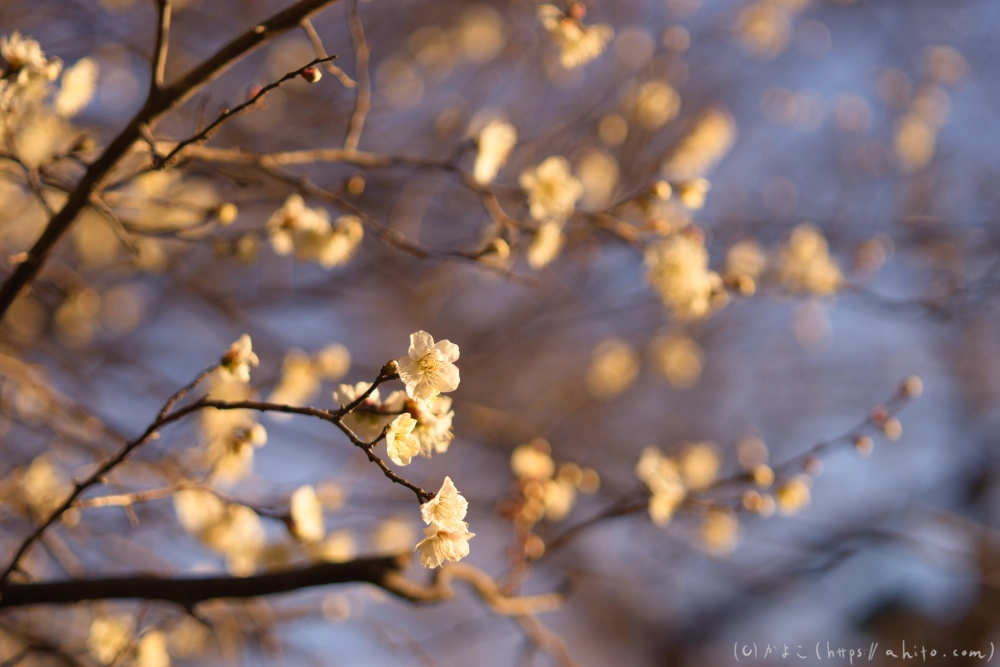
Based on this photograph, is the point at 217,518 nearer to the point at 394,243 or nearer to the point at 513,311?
the point at 394,243

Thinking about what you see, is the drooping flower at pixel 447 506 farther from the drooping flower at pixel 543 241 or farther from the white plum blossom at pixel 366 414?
the drooping flower at pixel 543 241

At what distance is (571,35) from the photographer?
1874 mm

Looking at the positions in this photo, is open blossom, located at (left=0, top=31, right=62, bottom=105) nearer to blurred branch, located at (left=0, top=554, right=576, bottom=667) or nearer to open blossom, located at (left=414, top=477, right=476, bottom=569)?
blurred branch, located at (left=0, top=554, right=576, bottom=667)

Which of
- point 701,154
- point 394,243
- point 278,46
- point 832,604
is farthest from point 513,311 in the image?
point 832,604

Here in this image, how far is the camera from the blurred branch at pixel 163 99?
139 cm

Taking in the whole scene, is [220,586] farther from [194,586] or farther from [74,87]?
[74,87]

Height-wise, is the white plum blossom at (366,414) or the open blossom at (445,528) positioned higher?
the white plum blossom at (366,414)

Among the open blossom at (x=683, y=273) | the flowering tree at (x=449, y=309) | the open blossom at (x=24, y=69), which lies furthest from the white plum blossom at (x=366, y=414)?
the open blossom at (x=683, y=273)

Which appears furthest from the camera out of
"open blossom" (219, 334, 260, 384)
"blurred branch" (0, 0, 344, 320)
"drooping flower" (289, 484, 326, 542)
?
"drooping flower" (289, 484, 326, 542)

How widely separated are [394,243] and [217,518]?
1.18 metres

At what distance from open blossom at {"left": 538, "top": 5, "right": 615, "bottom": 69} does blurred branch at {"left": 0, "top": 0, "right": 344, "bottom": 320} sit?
66 cm

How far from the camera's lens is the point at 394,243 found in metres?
1.72

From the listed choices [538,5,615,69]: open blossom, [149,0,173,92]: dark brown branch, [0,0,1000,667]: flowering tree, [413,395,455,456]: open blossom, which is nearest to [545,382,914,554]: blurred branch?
[0,0,1000,667]: flowering tree

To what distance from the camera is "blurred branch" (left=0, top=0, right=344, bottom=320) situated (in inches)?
54.6
